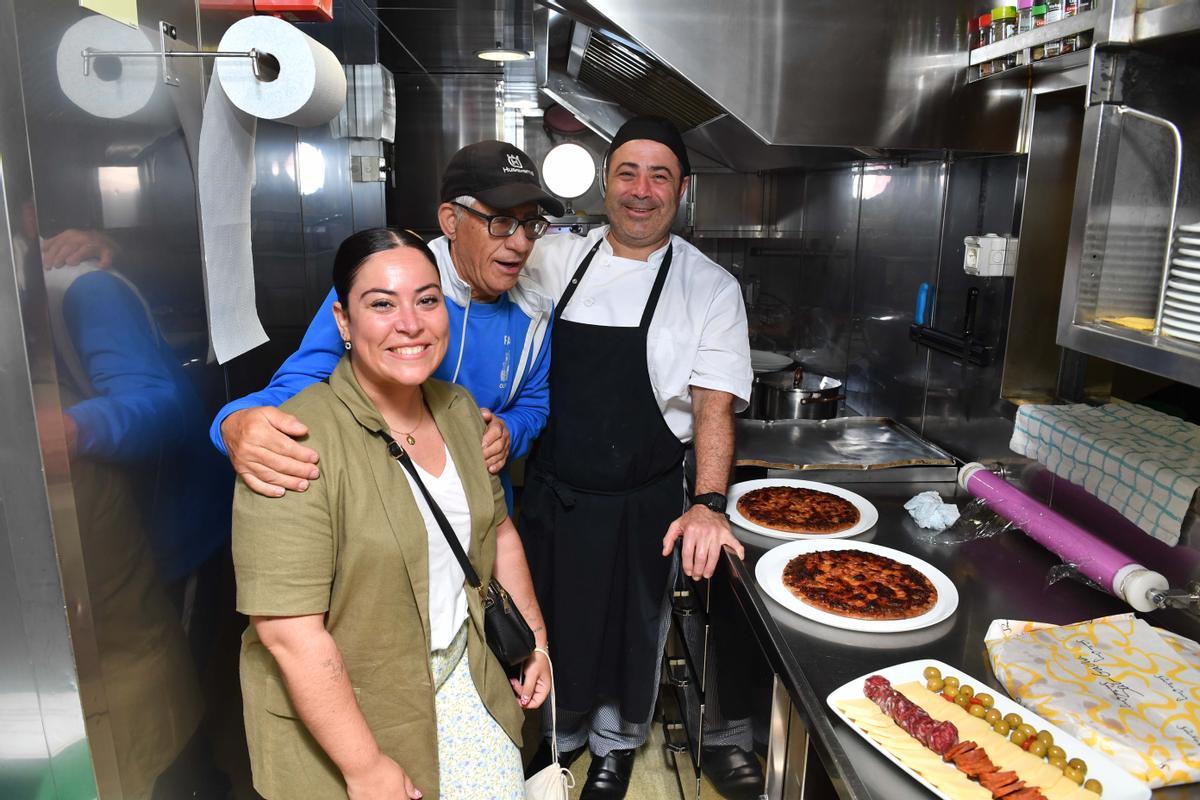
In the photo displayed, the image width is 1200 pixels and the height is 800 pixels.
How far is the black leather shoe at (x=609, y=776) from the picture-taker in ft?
8.20

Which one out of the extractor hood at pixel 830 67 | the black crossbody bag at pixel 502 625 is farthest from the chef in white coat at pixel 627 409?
the black crossbody bag at pixel 502 625

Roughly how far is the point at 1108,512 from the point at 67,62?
2.19m

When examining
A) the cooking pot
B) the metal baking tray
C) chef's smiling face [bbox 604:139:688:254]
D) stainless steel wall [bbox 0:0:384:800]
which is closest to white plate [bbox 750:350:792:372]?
the cooking pot

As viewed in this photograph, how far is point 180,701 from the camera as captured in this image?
4.56ft

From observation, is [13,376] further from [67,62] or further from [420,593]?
[420,593]

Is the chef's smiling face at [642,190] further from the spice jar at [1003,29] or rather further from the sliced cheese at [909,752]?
the sliced cheese at [909,752]

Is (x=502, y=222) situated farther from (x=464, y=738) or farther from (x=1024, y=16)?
(x=1024, y=16)

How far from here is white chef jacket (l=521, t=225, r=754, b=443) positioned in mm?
2256

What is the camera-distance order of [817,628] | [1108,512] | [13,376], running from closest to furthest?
[13,376]
[817,628]
[1108,512]

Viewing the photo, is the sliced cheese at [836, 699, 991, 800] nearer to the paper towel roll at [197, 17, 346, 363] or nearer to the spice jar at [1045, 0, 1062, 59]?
the paper towel roll at [197, 17, 346, 363]

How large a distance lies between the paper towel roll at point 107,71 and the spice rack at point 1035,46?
6.00 feet

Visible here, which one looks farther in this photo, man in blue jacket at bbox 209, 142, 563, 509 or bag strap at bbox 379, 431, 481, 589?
bag strap at bbox 379, 431, 481, 589

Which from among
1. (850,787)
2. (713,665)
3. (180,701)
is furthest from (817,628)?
(180,701)

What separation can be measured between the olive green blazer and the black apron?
2.84 ft
